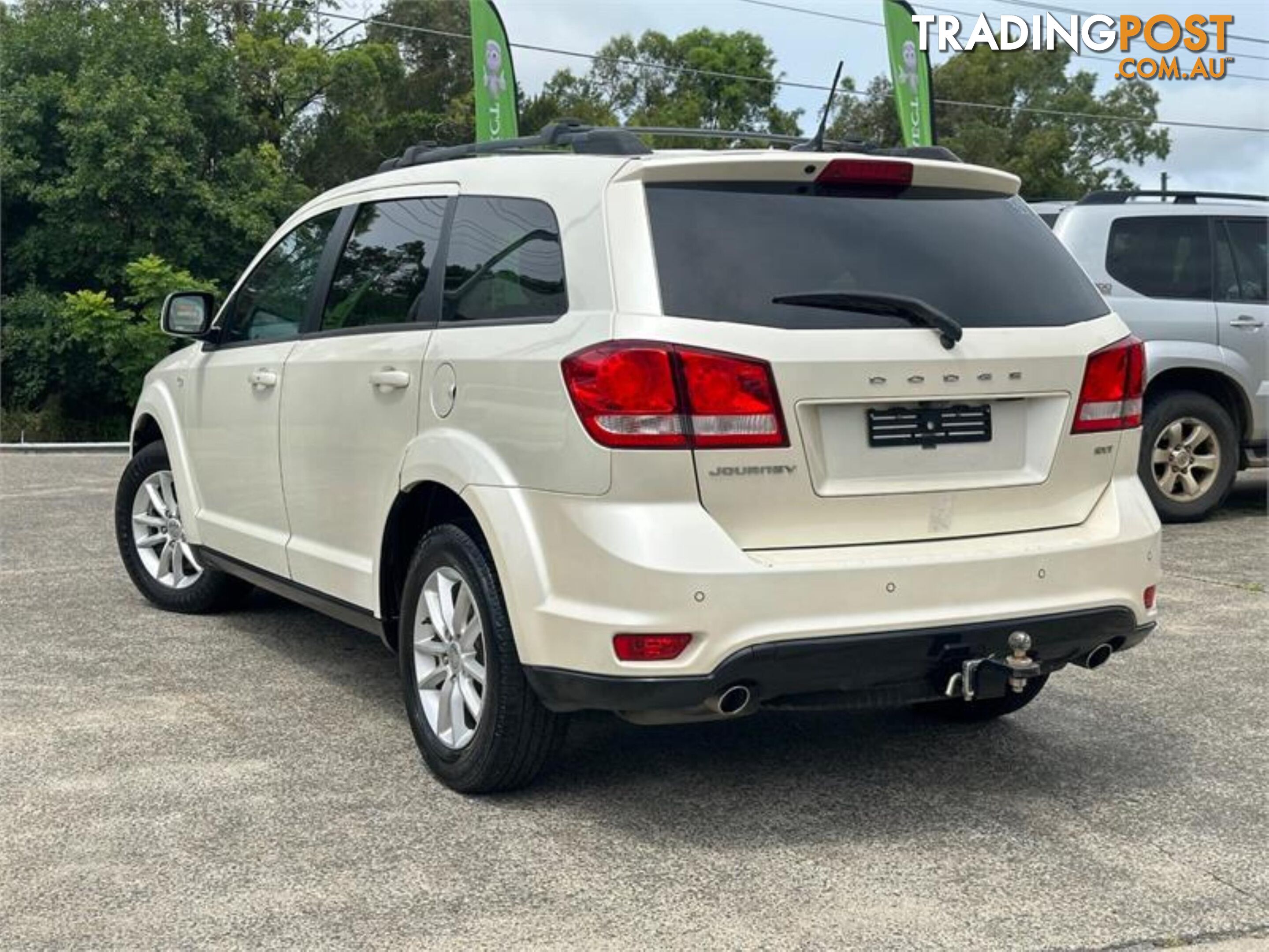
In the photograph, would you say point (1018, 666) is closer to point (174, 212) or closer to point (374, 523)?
point (374, 523)

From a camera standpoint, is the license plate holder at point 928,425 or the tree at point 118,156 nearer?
the license plate holder at point 928,425

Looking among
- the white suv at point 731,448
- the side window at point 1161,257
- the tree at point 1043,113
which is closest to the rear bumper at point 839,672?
the white suv at point 731,448

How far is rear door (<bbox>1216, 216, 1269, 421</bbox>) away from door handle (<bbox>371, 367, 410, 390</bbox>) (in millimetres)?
6592

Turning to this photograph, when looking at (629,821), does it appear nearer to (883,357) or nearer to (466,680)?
(466,680)

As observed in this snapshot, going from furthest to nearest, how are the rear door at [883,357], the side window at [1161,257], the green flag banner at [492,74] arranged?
the green flag banner at [492,74] → the side window at [1161,257] → the rear door at [883,357]

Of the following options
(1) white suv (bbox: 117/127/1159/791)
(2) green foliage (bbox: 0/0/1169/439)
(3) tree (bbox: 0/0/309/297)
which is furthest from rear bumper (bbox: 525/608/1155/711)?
(3) tree (bbox: 0/0/309/297)

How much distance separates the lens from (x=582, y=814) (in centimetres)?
411

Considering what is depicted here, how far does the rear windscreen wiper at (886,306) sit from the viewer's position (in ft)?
12.7

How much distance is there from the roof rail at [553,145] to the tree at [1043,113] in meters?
54.3

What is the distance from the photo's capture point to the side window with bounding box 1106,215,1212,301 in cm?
959

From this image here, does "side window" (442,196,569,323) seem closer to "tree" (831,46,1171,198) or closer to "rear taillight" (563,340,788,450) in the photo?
"rear taillight" (563,340,788,450)

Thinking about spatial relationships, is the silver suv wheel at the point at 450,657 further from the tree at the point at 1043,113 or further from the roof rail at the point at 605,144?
the tree at the point at 1043,113

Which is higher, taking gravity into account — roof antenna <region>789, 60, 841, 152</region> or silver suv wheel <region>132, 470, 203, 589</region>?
roof antenna <region>789, 60, 841, 152</region>

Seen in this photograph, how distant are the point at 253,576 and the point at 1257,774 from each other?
354 centimetres
